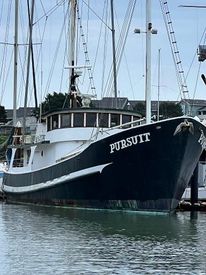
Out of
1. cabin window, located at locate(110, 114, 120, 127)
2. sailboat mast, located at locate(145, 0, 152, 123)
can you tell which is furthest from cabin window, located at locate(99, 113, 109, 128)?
sailboat mast, located at locate(145, 0, 152, 123)

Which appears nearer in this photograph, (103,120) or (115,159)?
(115,159)

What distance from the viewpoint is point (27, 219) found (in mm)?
28375

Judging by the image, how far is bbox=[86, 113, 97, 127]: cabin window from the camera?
1324 inches

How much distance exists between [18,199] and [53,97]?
62017 mm

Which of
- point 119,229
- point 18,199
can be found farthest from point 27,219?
point 18,199

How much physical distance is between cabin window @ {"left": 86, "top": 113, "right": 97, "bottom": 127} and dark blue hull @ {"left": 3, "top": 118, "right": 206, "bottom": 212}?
236 centimetres

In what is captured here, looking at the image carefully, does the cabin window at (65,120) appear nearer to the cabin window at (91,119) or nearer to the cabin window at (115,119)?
the cabin window at (91,119)

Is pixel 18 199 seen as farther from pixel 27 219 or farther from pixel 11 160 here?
pixel 27 219

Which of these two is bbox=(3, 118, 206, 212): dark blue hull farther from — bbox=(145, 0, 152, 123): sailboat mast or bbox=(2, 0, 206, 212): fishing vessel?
bbox=(145, 0, 152, 123): sailboat mast

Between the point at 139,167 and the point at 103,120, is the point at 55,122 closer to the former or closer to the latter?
the point at 103,120

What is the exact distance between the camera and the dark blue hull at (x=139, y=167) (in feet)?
94.0

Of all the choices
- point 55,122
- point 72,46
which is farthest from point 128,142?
point 72,46

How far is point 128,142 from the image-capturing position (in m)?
29.2

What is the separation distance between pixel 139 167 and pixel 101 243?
9.06 meters
